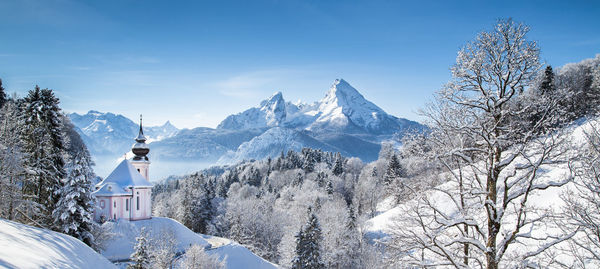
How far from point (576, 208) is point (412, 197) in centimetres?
341

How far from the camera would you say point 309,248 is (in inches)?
1214

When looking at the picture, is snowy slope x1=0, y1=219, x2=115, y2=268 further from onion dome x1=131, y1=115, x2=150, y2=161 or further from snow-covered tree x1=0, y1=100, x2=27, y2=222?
onion dome x1=131, y1=115, x2=150, y2=161

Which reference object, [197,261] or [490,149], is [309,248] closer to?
[197,261]

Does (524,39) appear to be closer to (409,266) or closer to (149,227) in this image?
(409,266)

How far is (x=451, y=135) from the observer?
859 centimetres

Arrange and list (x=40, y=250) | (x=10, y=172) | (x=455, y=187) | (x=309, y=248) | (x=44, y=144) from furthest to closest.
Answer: (x=309, y=248), (x=44, y=144), (x=10, y=172), (x=455, y=187), (x=40, y=250)

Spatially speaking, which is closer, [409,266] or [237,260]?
[409,266]

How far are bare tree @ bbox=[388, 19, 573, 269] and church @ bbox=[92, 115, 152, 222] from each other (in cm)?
3408

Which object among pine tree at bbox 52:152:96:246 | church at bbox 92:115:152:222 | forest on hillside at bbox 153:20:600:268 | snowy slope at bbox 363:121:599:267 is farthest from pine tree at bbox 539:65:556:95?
church at bbox 92:115:152:222

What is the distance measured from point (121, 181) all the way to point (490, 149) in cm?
3736

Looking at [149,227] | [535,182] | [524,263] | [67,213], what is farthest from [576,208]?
[149,227]

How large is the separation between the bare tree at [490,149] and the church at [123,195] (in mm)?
34081

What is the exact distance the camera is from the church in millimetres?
35250

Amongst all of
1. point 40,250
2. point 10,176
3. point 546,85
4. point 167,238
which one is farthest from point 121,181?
point 546,85
